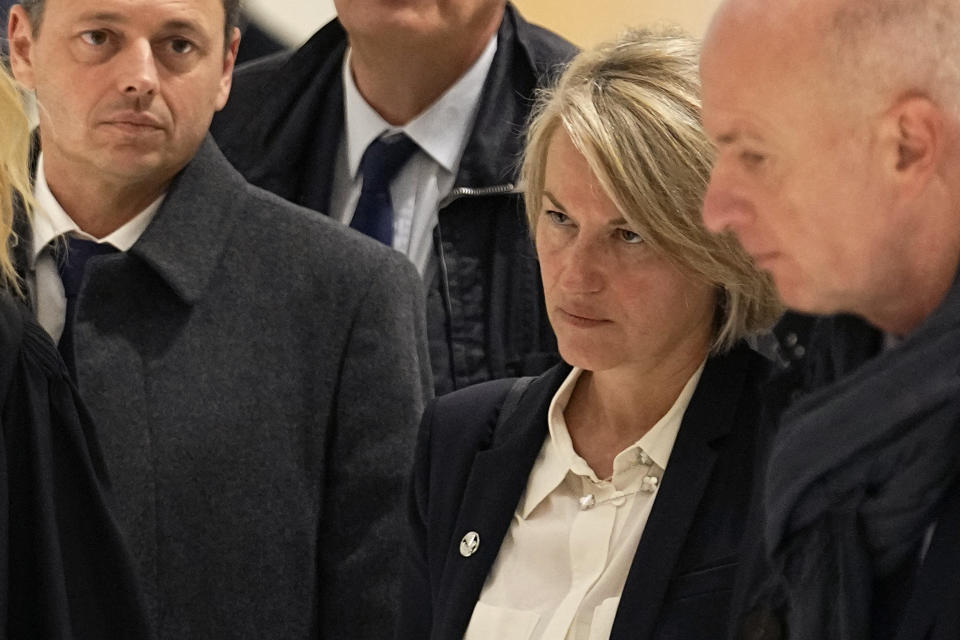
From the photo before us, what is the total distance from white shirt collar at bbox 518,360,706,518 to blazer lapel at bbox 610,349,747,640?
0.02 m

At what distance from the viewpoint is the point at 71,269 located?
2.14 m

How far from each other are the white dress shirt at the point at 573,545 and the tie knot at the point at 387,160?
0.78m

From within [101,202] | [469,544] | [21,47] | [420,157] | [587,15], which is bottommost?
[469,544]

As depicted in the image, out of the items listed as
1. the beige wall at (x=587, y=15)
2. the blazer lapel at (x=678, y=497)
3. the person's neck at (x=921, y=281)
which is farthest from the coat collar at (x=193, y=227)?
the beige wall at (x=587, y=15)

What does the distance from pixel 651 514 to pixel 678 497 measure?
33mm

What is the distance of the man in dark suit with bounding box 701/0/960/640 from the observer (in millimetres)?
1198

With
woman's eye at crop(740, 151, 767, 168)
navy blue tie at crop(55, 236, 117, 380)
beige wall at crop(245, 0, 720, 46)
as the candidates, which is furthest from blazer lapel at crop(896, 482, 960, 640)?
beige wall at crop(245, 0, 720, 46)

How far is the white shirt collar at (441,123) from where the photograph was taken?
2.48m

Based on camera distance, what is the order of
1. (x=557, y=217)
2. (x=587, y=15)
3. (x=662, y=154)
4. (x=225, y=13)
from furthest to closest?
1. (x=587, y=15)
2. (x=225, y=13)
3. (x=557, y=217)
4. (x=662, y=154)

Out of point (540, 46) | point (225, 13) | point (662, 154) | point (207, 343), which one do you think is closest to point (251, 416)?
point (207, 343)

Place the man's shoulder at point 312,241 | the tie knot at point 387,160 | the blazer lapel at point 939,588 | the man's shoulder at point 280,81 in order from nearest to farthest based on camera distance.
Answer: the blazer lapel at point 939,588 → the man's shoulder at point 312,241 → the tie knot at point 387,160 → the man's shoulder at point 280,81

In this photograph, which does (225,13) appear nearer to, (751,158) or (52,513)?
(52,513)

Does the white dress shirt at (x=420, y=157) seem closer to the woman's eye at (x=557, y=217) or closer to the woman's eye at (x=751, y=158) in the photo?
the woman's eye at (x=557, y=217)

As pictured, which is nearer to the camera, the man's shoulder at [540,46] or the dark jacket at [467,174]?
the dark jacket at [467,174]
